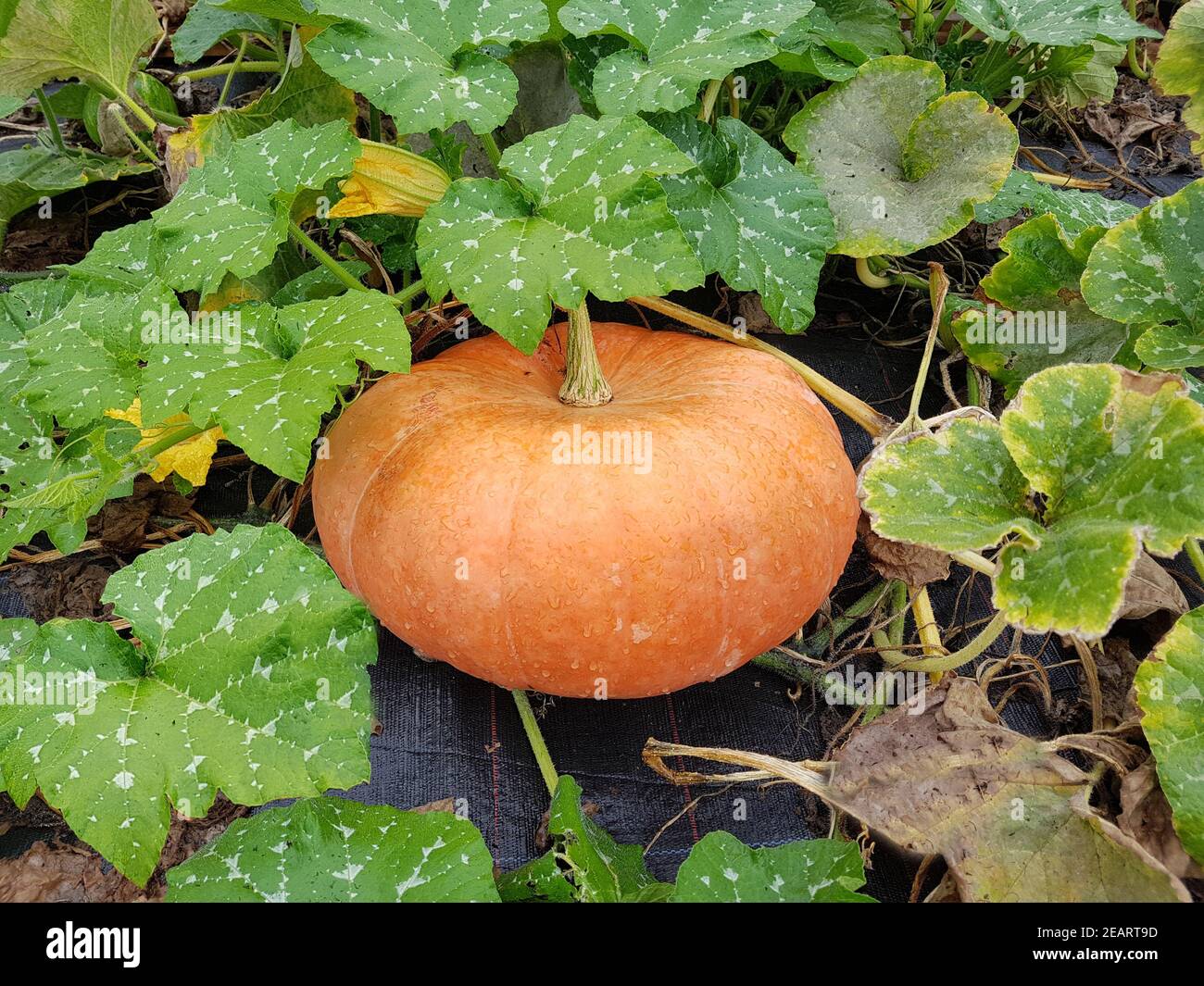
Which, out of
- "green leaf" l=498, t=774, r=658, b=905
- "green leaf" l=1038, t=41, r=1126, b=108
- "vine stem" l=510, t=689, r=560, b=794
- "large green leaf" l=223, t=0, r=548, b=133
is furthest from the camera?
"green leaf" l=1038, t=41, r=1126, b=108

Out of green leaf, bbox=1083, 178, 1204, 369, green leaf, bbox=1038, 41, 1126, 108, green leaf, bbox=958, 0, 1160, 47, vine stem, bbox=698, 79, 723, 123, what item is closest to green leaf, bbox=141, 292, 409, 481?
vine stem, bbox=698, 79, 723, 123

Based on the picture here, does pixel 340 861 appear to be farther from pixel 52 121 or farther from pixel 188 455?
pixel 52 121

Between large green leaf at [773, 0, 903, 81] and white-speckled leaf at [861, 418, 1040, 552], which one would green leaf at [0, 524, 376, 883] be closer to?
white-speckled leaf at [861, 418, 1040, 552]

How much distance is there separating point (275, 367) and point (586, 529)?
0.37m

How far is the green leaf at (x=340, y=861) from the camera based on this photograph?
2.88 feet

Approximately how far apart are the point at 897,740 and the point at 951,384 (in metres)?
0.75

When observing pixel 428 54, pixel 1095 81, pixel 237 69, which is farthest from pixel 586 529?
pixel 1095 81

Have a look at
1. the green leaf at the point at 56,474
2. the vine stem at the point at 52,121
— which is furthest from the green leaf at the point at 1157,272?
the vine stem at the point at 52,121

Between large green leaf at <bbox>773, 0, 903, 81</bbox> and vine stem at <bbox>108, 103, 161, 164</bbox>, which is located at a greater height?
large green leaf at <bbox>773, 0, 903, 81</bbox>

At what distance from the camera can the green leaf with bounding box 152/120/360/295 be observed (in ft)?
3.59

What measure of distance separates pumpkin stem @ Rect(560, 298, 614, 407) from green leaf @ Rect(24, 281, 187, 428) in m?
0.46

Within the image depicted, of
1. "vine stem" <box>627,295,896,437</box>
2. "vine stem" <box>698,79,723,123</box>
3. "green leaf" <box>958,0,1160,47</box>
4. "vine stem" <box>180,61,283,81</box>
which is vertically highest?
"green leaf" <box>958,0,1160,47</box>

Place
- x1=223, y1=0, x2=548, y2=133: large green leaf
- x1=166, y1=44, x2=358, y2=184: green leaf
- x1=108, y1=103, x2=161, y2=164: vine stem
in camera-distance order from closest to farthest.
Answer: x1=223, y1=0, x2=548, y2=133: large green leaf
x1=166, y1=44, x2=358, y2=184: green leaf
x1=108, y1=103, x2=161, y2=164: vine stem

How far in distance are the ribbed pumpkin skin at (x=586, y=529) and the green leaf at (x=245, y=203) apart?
0.84ft
